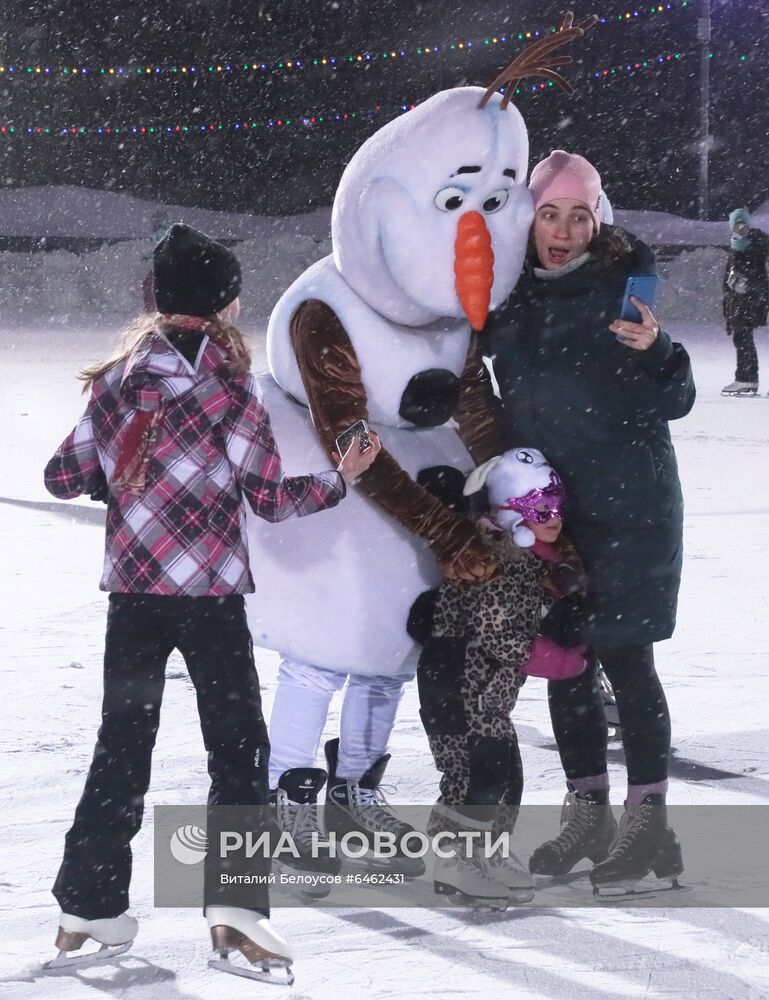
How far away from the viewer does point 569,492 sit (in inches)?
97.3

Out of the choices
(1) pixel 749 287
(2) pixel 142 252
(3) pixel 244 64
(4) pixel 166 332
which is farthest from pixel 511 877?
(2) pixel 142 252

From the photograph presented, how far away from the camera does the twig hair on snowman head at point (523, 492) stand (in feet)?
7.79

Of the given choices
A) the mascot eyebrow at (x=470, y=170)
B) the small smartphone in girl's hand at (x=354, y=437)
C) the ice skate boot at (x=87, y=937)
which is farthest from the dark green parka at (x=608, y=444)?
the ice skate boot at (x=87, y=937)

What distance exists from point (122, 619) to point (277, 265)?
50.0 feet

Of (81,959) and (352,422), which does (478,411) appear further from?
(81,959)

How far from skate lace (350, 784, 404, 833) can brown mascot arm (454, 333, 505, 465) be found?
0.72 metres

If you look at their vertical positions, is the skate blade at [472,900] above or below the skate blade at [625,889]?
below

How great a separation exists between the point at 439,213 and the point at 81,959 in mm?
1432

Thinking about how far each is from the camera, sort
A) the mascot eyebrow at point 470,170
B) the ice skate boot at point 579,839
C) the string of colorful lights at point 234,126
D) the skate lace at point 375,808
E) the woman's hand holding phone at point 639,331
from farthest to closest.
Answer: the string of colorful lights at point 234,126
the skate lace at point 375,808
the ice skate boot at point 579,839
the mascot eyebrow at point 470,170
the woman's hand holding phone at point 639,331

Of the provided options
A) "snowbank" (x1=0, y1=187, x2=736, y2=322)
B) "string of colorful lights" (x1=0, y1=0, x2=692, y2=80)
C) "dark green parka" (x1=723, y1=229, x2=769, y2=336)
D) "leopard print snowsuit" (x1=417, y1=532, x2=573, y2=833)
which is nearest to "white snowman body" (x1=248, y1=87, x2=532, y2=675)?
"leopard print snowsuit" (x1=417, y1=532, x2=573, y2=833)

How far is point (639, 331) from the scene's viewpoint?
92.7 inches

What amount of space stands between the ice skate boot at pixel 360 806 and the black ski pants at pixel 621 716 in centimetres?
38

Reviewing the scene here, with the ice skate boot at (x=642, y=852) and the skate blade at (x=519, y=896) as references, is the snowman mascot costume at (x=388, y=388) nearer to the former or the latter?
the skate blade at (x=519, y=896)

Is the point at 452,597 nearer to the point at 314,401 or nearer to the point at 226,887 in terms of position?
the point at 314,401
